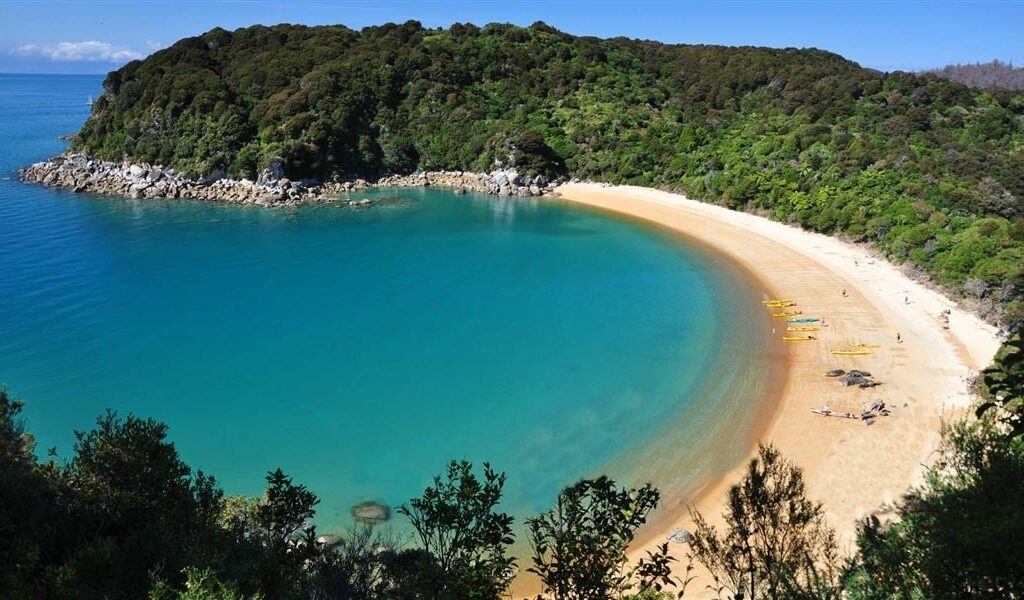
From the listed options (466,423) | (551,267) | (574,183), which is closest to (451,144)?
(574,183)

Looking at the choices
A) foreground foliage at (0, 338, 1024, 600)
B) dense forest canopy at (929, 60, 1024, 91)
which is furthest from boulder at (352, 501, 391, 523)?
dense forest canopy at (929, 60, 1024, 91)

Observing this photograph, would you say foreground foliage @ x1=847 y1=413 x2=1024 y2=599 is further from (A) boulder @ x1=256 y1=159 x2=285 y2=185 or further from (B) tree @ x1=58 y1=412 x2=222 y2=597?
(A) boulder @ x1=256 y1=159 x2=285 y2=185

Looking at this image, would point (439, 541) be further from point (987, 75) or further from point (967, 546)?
point (987, 75)

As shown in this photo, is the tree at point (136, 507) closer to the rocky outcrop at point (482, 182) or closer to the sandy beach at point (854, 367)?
the sandy beach at point (854, 367)

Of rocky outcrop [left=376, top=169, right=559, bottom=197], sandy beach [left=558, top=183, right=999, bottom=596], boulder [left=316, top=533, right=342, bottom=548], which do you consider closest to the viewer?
boulder [left=316, top=533, right=342, bottom=548]

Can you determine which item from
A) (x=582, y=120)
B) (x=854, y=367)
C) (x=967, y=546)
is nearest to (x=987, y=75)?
(x=582, y=120)

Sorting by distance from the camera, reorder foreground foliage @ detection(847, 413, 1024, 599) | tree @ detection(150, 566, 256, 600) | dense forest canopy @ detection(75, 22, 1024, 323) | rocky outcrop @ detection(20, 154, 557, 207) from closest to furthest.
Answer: tree @ detection(150, 566, 256, 600)
foreground foliage @ detection(847, 413, 1024, 599)
dense forest canopy @ detection(75, 22, 1024, 323)
rocky outcrop @ detection(20, 154, 557, 207)
